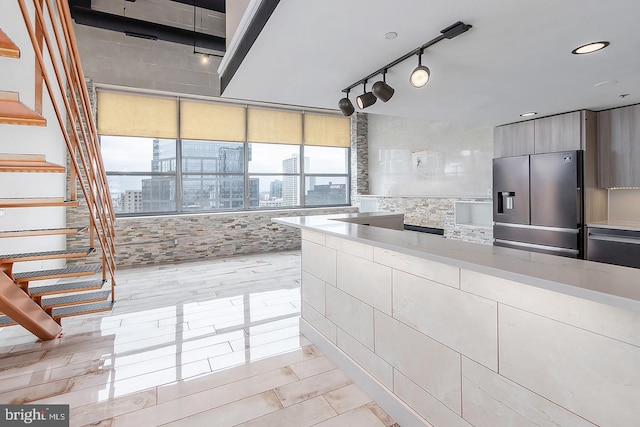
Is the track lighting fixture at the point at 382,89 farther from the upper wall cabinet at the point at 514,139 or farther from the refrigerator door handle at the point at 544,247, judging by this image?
the refrigerator door handle at the point at 544,247

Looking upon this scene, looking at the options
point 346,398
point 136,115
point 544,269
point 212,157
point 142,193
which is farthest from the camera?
point 212,157

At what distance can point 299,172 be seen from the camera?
7707 mm

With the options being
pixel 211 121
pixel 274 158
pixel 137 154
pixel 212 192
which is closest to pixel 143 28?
pixel 211 121

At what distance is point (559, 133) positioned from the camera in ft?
13.9

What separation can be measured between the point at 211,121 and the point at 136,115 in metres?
1.32

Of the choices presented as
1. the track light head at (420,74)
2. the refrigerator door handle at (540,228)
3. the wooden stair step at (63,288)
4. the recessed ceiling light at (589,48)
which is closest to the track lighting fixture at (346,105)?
the track light head at (420,74)

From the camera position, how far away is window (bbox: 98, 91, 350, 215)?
19.9ft

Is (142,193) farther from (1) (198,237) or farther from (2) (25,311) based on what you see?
(2) (25,311)

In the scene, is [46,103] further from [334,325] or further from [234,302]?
[334,325]

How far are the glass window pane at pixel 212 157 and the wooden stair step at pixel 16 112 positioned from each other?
519 centimetres

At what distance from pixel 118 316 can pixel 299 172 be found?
16.3 feet

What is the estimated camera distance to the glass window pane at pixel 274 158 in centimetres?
718

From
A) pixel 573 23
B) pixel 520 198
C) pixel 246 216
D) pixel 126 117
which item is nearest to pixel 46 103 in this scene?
pixel 126 117

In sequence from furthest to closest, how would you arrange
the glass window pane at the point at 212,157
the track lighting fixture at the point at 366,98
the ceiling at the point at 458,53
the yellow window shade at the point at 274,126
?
the yellow window shade at the point at 274,126 → the glass window pane at the point at 212,157 → the track lighting fixture at the point at 366,98 → the ceiling at the point at 458,53
